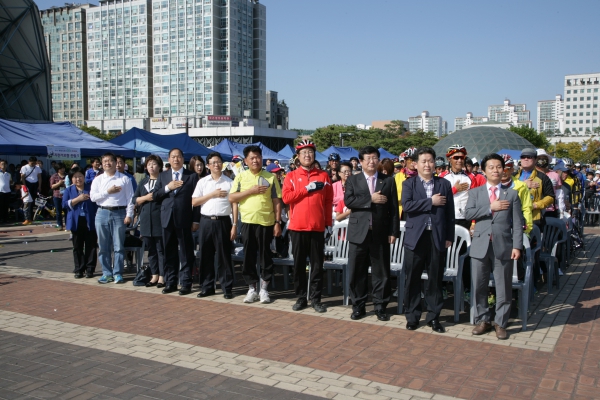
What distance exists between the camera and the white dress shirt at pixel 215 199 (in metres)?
7.70

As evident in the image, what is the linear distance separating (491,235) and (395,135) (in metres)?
97.0

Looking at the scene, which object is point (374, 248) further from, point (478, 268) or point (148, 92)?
point (148, 92)

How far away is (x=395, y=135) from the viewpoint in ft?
331

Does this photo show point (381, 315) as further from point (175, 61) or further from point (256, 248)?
point (175, 61)

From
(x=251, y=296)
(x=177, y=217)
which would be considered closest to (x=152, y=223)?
(x=177, y=217)

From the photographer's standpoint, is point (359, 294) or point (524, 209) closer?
point (524, 209)

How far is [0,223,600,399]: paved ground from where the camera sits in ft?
15.0

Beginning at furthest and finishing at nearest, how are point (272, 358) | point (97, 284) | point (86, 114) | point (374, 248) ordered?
1. point (86, 114)
2. point (97, 284)
3. point (374, 248)
4. point (272, 358)

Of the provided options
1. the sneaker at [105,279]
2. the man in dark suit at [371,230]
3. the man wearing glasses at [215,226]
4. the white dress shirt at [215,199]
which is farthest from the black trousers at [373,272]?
the sneaker at [105,279]

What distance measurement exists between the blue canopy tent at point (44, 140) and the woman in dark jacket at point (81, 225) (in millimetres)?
9725

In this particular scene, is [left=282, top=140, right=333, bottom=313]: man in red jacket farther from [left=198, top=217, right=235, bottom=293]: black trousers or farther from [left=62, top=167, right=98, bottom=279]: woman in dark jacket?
[left=62, top=167, right=98, bottom=279]: woman in dark jacket

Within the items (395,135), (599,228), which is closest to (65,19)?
(395,135)

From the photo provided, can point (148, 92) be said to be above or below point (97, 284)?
above

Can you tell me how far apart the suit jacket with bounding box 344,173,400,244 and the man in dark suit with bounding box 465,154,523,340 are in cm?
94
